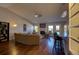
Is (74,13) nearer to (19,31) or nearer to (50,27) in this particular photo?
(50,27)

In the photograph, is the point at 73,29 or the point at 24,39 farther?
the point at 24,39

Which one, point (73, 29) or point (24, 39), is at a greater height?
point (73, 29)

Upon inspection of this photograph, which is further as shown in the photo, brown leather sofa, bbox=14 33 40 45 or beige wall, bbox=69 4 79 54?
brown leather sofa, bbox=14 33 40 45

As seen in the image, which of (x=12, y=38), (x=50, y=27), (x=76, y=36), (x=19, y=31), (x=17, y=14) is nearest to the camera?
(x=76, y=36)

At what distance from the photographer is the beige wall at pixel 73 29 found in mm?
1565

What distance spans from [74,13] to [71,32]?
11.0 inches

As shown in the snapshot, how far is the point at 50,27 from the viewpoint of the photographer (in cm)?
228

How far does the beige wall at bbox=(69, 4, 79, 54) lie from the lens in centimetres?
157

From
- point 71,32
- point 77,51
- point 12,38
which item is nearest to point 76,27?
point 71,32

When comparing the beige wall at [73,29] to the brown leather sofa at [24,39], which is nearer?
the beige wall at [73,29]

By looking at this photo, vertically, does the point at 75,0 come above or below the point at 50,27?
above

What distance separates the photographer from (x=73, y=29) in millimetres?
1654

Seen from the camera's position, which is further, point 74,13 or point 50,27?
point 50,27
